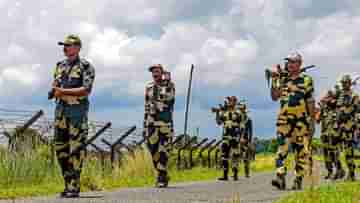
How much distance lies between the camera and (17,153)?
53.0 feet

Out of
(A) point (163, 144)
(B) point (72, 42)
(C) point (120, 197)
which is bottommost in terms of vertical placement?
(C) point (120, 197)

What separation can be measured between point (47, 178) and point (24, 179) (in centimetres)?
77

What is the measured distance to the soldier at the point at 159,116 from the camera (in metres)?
14.8

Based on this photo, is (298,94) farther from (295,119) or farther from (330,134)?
(330,134)

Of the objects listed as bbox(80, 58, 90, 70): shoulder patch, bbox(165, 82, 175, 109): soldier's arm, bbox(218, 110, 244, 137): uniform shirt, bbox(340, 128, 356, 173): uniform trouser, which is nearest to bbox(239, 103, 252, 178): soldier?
bbox(218, 110, 244, 137): uniform shirt

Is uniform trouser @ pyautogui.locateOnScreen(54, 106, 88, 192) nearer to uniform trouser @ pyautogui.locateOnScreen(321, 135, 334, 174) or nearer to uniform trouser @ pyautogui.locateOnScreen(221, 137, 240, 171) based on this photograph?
uniform trouser @ pyautogui.locateOnScreen(221, 137, 240, 171)

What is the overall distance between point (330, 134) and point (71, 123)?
8.80 meters

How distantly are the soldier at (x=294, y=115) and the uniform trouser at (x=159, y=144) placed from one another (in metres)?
2.36

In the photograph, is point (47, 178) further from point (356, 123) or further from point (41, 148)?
point (356, 123)

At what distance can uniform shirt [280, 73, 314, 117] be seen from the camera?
13125 mm

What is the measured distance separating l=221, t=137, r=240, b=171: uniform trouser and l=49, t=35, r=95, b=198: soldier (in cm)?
909

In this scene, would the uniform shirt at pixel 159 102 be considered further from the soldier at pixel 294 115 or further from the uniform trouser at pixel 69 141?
the uniform trouser at pixel 69 141

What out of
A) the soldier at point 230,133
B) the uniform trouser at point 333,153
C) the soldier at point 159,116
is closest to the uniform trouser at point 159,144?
the soldier at point 159,116

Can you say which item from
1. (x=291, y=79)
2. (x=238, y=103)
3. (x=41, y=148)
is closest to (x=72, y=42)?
(x=291, y=79)
